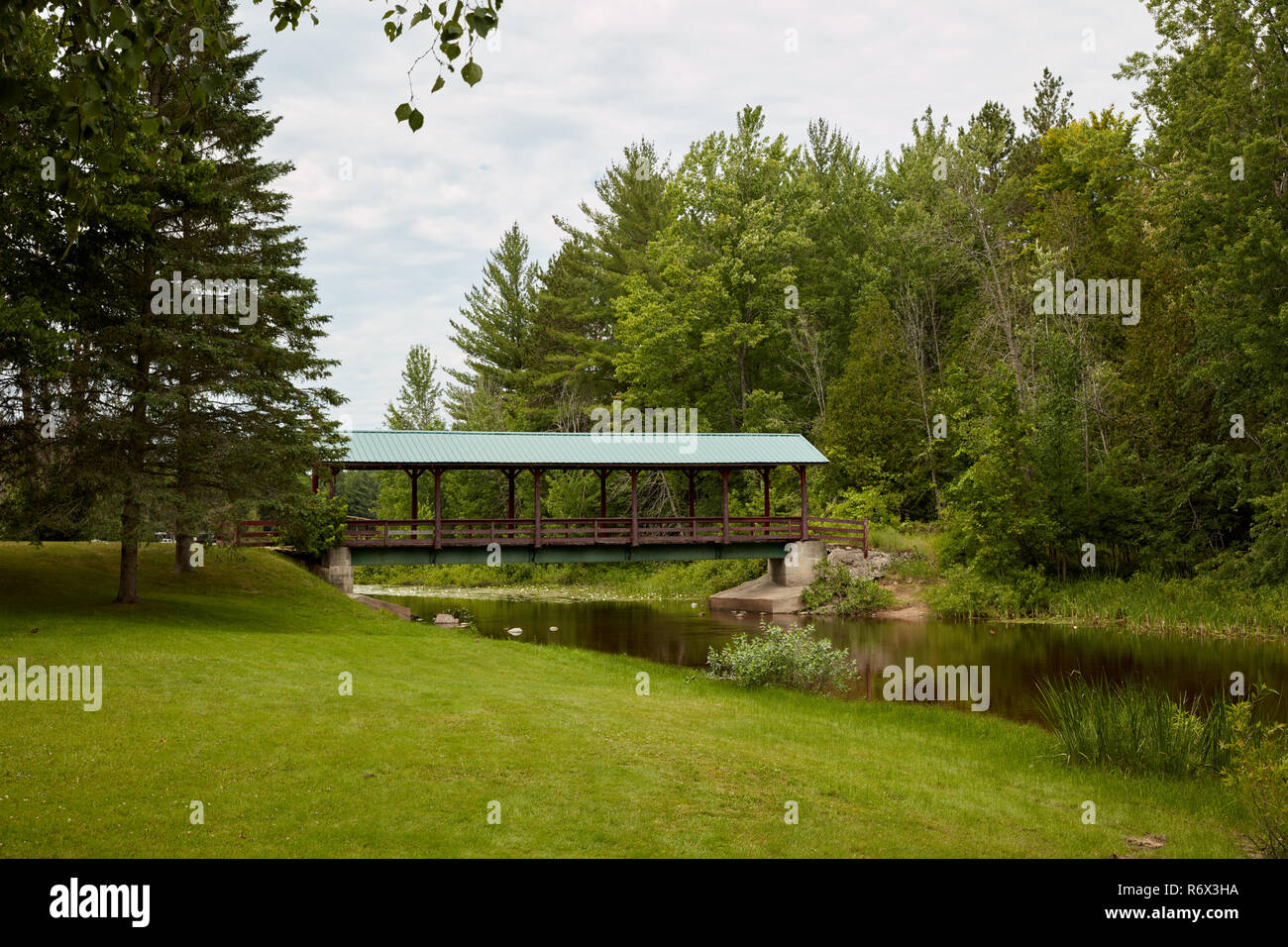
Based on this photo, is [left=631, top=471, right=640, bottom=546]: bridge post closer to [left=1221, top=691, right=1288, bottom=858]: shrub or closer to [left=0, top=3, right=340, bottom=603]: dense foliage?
[left=0, top=3, right=340, bottom=603]: dense foliage

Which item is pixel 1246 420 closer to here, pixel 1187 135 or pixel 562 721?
pixel 1187 135

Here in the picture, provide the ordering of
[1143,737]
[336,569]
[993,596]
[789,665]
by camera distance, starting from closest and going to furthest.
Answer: [1143,737], [789,665], [336,569], [993,596]

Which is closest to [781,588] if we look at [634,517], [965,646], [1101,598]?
[634,517]

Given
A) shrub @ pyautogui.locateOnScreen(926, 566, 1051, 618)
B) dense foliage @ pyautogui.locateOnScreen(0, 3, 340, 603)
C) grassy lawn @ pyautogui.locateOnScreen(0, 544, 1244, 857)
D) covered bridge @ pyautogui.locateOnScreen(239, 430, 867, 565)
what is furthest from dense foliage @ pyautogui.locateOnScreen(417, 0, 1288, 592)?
dense foliage @ pyautogui.locateOnScreen(0, 3, 340, 603)

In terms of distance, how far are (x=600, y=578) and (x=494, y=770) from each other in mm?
36071

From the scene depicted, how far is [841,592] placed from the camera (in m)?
32.6

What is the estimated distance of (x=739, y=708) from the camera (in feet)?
45.2

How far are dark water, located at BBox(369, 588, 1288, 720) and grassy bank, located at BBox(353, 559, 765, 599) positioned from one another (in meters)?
5.11

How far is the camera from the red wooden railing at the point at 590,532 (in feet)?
90.8

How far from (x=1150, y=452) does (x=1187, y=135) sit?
9.94 metres

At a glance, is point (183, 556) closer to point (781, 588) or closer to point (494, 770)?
point (494, 770)

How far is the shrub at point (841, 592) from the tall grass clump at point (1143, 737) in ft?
64.9

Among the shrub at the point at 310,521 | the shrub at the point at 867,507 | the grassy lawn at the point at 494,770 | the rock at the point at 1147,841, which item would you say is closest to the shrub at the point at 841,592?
the shrub at the point at 867,507

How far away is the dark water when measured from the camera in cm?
1755
